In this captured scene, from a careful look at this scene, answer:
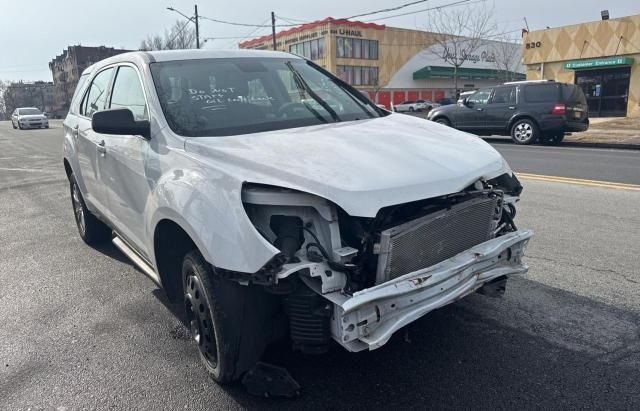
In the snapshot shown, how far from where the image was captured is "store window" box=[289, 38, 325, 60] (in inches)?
2143

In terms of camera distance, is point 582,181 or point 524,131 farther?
point 524,131

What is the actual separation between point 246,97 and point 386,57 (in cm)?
6053

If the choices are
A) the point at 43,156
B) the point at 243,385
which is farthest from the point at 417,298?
the point at 43,156

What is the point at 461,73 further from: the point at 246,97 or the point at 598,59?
the point at 246,97

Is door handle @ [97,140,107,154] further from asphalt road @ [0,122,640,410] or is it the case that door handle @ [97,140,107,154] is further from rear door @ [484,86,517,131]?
rear door @ [484,86,517,131]

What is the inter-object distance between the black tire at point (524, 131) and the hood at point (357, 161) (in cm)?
1343

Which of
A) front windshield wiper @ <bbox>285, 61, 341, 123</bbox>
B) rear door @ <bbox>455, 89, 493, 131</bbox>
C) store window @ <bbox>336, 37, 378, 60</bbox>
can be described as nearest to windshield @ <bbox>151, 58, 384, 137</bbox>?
front windshield wiper @ <bbox>285, 61, 341, 123</bbox>

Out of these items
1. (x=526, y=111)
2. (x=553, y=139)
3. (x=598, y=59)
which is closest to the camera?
(x=526, y=111)

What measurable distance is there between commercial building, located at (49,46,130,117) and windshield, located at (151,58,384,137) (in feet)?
271

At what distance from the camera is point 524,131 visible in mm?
15828

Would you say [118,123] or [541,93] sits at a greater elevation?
[541,93]

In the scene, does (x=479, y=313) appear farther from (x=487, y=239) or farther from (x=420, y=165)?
(x=420, y=165)

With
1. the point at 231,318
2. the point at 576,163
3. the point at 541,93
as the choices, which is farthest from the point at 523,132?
the point at 231,318

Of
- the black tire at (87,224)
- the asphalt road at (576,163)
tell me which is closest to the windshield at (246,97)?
the black tire at (87,224)
